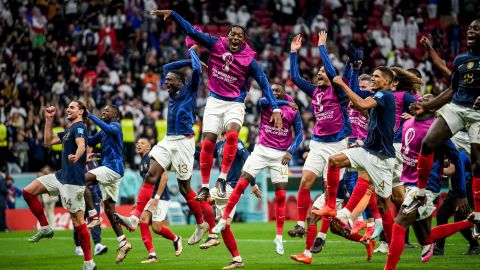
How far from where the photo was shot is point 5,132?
94.0 feet

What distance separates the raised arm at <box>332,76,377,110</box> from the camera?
12320 millimetres

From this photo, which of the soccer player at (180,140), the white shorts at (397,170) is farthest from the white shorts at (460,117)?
the soccer player at (180,140)

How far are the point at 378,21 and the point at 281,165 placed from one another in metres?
Answer: 21.3

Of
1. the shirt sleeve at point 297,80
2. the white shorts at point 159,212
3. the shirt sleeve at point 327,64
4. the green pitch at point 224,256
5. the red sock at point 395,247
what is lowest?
the green pitch at point 224,256

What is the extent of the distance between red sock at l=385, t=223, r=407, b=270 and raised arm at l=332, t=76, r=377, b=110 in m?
1.75

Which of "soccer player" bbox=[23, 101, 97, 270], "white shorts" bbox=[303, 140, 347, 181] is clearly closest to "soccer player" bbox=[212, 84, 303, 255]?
"white shorts" bbox=[303, 140, 347, 181]

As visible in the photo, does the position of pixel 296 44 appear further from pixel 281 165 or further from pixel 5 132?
pixel 5 132

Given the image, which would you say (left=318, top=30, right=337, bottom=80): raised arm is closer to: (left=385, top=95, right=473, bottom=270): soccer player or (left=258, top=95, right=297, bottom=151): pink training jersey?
(left=385, top=95, right=473, bottom=270): soccer player

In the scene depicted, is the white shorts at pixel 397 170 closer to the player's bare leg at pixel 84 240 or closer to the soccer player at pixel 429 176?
the soccer player at pixel 429 176

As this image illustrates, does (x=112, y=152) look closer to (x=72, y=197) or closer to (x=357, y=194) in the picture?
(x=72, y=197)

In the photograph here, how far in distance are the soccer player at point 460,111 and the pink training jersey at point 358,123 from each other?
4702 mm

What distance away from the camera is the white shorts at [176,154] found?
643 inches

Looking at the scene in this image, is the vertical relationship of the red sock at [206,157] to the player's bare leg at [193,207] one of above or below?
above

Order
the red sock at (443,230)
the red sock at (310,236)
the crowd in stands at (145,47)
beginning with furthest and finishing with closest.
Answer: the crowd in stands at (145,47), the red sock at (310,236), the red sock at (443,230)
